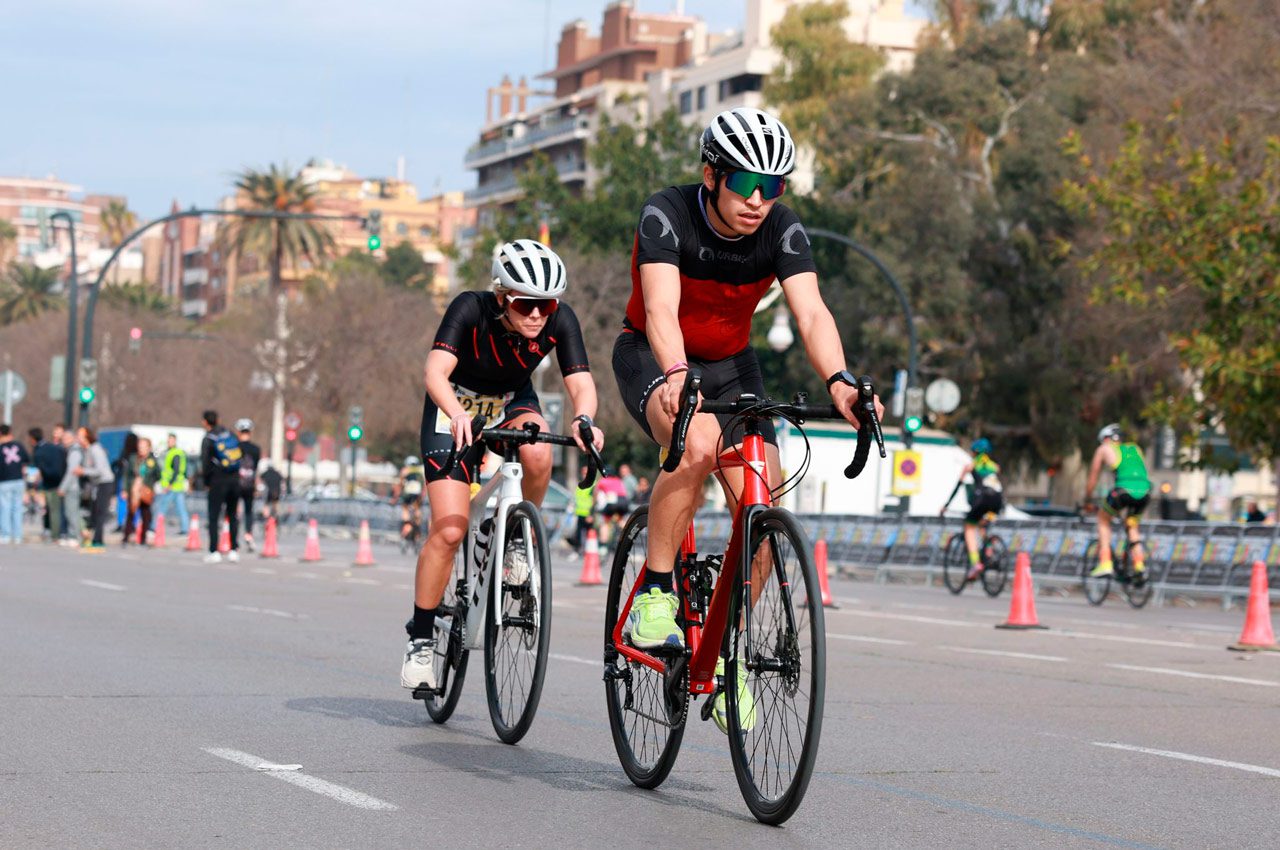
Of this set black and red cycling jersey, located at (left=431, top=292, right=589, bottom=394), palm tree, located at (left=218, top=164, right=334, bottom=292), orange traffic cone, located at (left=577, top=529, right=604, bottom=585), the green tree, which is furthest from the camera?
palm tree, located at (left=218, top=164, right=334, bottom=292)

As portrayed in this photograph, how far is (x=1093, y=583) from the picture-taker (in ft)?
80.6

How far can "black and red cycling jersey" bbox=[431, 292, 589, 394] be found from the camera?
860cm

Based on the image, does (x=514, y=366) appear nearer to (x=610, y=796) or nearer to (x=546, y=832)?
(x=610, y=796)

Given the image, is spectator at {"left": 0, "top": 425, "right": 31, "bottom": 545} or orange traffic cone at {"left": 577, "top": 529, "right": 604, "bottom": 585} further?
spectator at {"left": 0, "top": 425, "right": 31, "bottom": 545}

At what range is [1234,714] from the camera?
→ 10578 mm

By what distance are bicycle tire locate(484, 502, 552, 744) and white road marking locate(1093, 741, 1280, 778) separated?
2.48m

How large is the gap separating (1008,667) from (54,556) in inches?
705

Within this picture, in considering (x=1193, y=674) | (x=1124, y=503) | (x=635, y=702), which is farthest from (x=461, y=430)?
(x=1124, y=503)

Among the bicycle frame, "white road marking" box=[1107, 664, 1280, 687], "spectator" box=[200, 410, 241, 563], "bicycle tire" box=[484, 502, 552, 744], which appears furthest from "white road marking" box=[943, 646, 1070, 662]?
"spectator" box=[200, 410, 241, 563]

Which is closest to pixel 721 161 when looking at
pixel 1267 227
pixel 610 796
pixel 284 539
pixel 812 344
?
pixel 812 344

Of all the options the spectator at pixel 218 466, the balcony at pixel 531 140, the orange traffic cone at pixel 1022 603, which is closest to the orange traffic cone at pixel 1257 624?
the orange traffic cone at pixel 1022 603

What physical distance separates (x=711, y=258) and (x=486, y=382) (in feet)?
6.80

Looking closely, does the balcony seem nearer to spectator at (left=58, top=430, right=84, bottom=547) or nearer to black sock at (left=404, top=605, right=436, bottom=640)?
spectator at (left=58, top=430, right=84, bottom=547)

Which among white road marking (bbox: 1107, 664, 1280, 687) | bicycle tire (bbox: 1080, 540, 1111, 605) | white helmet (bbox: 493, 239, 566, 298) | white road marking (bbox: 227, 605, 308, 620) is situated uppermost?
white helmet (bbox: 493, 239, 566, 298)
